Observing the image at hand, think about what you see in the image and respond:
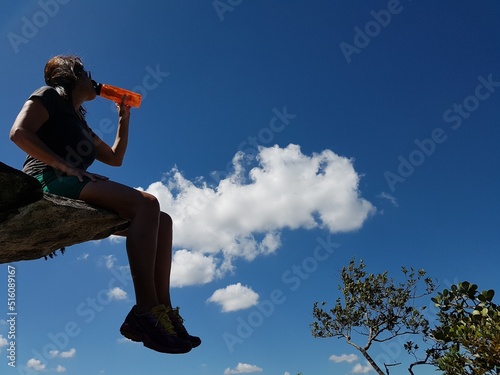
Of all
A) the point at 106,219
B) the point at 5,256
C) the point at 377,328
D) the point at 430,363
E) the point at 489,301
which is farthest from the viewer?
the point at 377,328

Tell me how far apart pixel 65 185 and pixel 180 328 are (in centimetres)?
132

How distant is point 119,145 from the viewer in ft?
13.7

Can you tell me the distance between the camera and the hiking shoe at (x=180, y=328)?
303 centimetres

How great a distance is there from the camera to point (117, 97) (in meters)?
4.07

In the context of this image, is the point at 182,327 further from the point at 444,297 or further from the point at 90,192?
the point at 444,297

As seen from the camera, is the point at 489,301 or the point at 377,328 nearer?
the point at 489,301

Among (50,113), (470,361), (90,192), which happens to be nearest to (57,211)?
(90,192)

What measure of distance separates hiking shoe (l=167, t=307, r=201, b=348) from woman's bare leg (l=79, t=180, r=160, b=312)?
160mm

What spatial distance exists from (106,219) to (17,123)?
0.92 metres

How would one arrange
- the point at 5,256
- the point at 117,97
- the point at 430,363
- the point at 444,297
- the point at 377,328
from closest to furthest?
the point at 5,256
the point at 117,97
the point at 444,297
the point at 430,363
the point at 377,328

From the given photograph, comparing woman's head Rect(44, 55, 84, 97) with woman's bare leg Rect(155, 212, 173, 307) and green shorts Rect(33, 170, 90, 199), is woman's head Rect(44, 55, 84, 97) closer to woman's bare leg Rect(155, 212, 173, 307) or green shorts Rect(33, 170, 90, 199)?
green shorts Rect(33, 170, 90, 199)

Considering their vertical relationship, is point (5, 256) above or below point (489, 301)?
below

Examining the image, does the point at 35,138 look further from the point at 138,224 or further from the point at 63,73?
the point at 138,224

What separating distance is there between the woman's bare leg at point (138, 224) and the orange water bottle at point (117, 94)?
1214 millimetres
